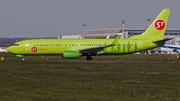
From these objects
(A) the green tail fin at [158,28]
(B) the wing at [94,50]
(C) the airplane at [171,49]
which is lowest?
(C) the airplane at [171,49]

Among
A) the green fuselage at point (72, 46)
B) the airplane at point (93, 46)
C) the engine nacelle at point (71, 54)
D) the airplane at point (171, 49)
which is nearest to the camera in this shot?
the engine nacelle at point (71, 54)

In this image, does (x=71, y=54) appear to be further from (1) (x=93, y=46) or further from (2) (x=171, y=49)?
(2) (x=171, y=49)

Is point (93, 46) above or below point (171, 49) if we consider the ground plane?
above

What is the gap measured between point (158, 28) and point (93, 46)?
9.16m

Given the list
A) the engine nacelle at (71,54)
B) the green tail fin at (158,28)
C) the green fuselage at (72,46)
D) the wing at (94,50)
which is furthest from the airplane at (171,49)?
the engine nacelle at (71,54)

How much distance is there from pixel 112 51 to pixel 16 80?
34172mm

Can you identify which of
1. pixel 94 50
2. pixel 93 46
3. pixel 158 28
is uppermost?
pixel 158 28

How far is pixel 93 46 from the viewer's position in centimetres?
7212

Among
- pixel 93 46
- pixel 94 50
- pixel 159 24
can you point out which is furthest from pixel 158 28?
pixel 94 50

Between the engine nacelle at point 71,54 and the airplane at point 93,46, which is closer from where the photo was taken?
the engine nacelle at point 71,54

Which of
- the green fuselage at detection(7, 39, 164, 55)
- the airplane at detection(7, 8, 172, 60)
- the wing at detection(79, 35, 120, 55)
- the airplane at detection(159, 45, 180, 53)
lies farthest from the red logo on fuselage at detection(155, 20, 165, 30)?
the airplane at detection(159, 45, 180, 53)

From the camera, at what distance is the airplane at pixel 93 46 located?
70.9 meters

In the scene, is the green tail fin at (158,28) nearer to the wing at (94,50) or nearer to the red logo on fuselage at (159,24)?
the red logo on fuselage at (159,24)

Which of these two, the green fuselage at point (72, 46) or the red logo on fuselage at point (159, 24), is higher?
the red logo on fuselage at point (159, 24)
